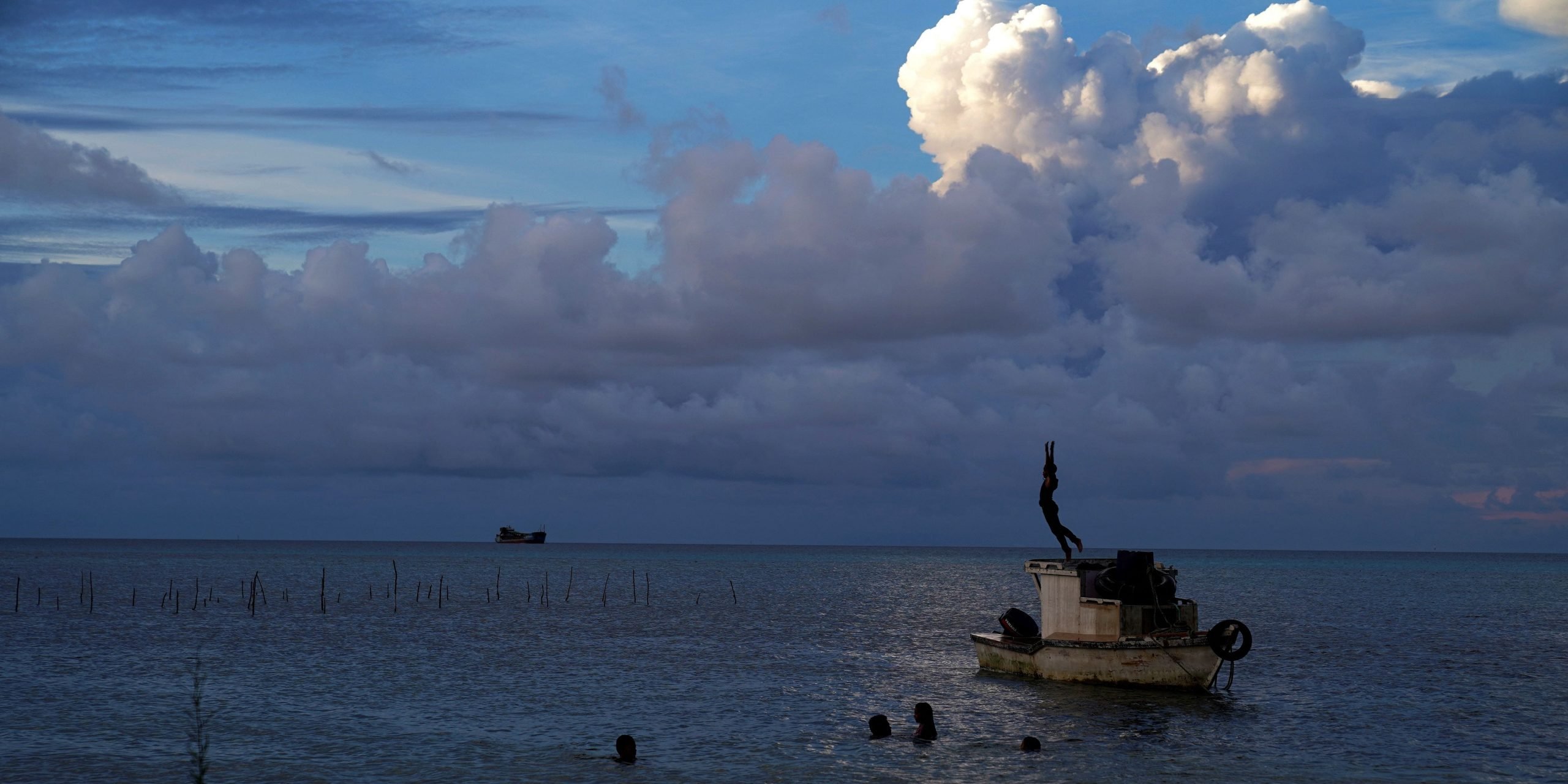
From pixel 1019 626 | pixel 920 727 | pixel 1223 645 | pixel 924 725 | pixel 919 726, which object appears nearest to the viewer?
pixel 924 725

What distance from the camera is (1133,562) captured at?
1721 inches

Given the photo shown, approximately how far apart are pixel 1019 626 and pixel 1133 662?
243 inches

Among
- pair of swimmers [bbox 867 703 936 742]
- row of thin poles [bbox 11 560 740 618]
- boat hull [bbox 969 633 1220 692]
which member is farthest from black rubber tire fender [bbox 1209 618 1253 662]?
row of thin poles [bbox 11 560 740 618]

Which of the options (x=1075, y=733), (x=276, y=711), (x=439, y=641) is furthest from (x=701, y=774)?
(x=439, y=641)

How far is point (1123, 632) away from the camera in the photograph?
142 feet

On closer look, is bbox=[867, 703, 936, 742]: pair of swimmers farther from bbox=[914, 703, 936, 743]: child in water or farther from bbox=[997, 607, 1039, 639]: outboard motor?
bbox=[997, 607, 1039, 639]: outboard motor

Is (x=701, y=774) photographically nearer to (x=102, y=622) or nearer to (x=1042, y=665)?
(x=1042, y=665)

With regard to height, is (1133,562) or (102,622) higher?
(1133,562)

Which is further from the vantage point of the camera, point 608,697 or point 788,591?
point 788,591

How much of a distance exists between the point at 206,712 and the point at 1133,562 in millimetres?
30709

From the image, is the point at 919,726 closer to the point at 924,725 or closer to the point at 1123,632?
the point at 924,725

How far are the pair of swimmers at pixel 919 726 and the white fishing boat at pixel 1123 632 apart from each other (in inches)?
402

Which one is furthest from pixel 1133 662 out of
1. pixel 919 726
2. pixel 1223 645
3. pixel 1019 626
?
pixel 919 726

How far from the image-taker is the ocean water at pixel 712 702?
3153 cm
